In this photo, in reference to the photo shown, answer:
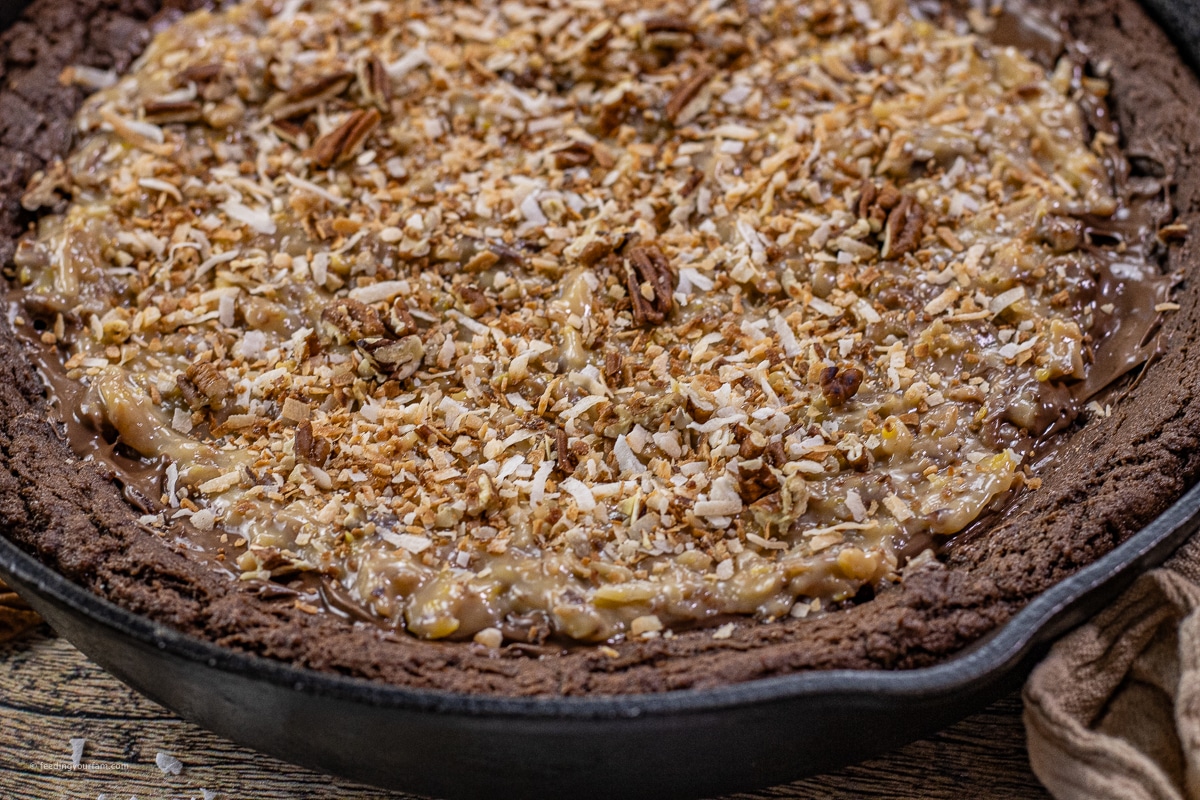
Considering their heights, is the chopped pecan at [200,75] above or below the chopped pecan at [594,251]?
above

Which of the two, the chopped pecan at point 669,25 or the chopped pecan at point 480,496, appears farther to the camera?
the chopped pecan at point 669,25

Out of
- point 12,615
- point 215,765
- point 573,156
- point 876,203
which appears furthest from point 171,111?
point 876,203

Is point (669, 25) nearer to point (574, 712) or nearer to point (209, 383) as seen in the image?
point (209, 383)

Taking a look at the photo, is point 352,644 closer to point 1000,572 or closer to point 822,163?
point 1000,572

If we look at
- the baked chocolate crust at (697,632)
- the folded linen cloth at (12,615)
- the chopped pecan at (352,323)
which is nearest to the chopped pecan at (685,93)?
the chopped pecan at (352,323)

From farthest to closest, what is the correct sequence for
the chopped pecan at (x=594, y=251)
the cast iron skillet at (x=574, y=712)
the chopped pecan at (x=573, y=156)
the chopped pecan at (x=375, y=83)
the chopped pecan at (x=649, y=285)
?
the chopped pecan at (x=375, y=83) → the chopped pecan at (x=573, y=156) → the chopped pecan at (x=594, y=251) → the chopped pecan at (x=649, y=285) → the cast iron skillet at (x=574, y=712)

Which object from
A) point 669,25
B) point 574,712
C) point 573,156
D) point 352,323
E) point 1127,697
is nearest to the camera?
point 574,712

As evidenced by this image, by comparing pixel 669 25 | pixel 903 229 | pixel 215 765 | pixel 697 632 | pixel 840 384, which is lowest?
pixel 215 765

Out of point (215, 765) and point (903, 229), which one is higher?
point (903, 229)

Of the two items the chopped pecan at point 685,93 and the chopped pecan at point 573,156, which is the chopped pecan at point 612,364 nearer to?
the chopped pecan at point 573,156
